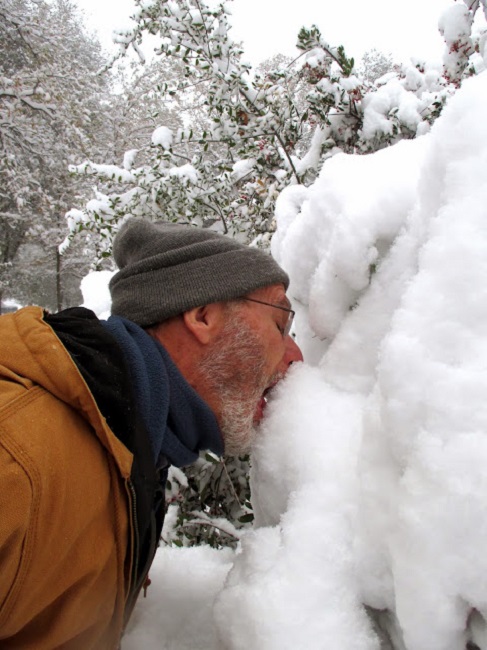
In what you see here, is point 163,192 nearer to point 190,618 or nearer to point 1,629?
point 190,618

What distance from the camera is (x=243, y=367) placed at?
1499 mm

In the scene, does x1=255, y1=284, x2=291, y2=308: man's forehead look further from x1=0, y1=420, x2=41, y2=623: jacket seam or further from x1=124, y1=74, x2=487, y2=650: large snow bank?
x1=0, y1=420, x2=41, y2=623: jacket seam

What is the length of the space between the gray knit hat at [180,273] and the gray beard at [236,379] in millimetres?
143

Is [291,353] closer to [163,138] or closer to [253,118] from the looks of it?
[253,118]

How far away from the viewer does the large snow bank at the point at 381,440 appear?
765 millimetres

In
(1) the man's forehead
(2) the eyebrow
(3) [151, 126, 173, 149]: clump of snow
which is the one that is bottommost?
(2) the eyebrow

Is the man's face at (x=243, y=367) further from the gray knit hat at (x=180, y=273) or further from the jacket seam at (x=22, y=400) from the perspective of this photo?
the jacket seam at (x=22, y=400)

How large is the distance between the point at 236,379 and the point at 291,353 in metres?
0.23

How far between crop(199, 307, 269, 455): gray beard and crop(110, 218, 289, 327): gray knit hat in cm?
14

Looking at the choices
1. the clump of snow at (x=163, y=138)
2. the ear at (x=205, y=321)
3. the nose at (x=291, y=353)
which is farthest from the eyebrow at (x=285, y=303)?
the clump of snow at (x=163, y=138)

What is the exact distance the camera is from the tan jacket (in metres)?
0.89

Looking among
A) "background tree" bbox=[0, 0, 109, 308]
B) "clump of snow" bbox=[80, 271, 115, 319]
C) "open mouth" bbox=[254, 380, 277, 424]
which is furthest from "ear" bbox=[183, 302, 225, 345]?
"background tree" bbox=[0, 0, 109, 308]

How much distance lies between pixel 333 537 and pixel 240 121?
9.28ft

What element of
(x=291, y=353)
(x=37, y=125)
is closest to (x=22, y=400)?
(x=291, y=353)
